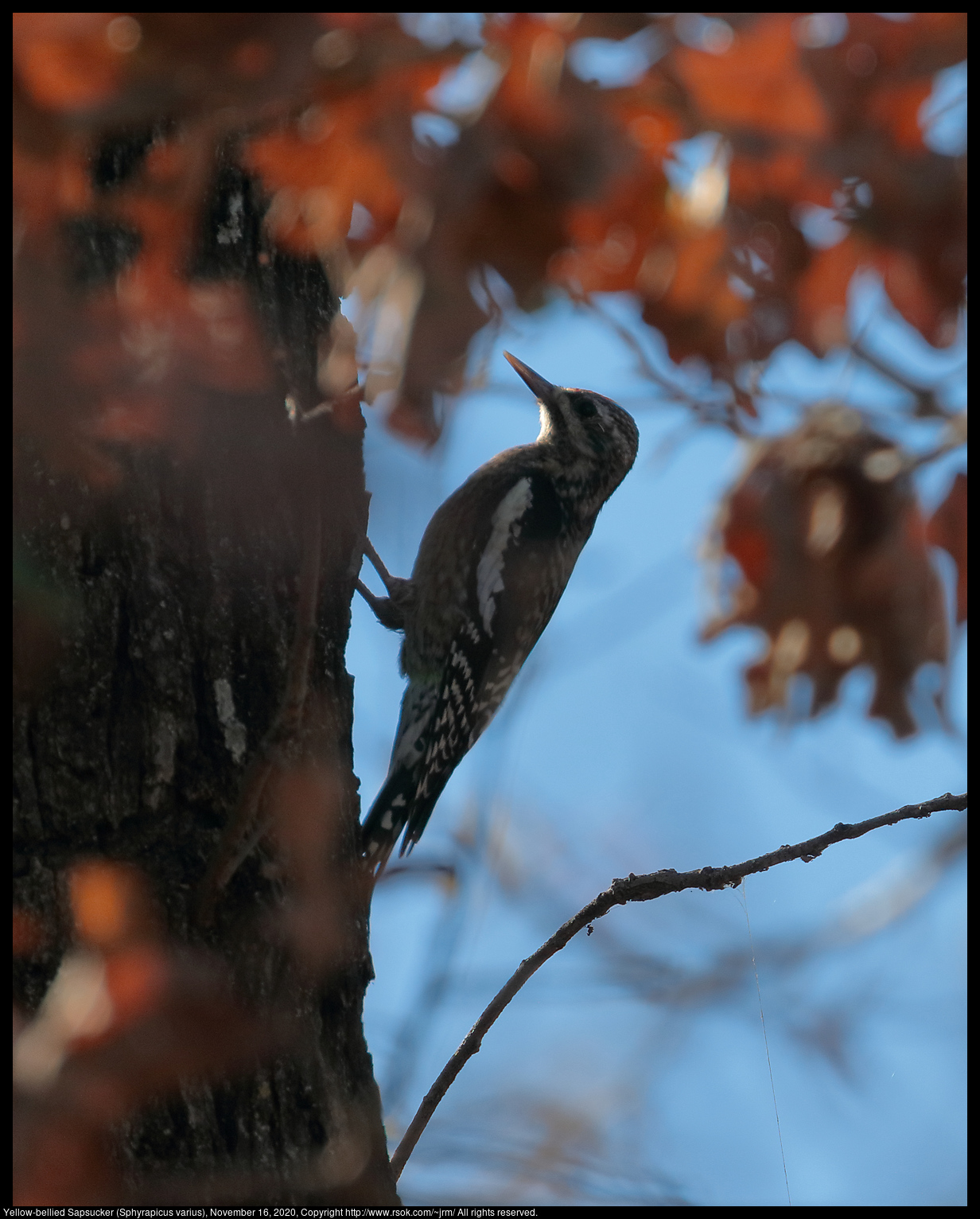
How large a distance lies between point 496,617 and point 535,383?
4.42ft

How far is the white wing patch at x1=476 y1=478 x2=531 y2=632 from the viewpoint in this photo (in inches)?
194

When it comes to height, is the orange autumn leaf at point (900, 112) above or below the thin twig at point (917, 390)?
below

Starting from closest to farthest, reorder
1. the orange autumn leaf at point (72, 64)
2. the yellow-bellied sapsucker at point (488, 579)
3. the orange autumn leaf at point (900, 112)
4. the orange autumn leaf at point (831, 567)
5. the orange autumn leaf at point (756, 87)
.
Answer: the orange autumn leaf at point (72, 64) < the orange autumn leaf at point (756, 87) < the orange autumn leaf at point (900, 112) < the orange autumn leaf at point (831, 567) < the yellow-bellied sapsucker at point (488, 579)

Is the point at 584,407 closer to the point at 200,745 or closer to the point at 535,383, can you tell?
the point at 535,383

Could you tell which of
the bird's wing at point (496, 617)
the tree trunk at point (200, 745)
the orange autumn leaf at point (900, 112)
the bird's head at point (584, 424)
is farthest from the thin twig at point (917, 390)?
the bird's head at point (584, 424)

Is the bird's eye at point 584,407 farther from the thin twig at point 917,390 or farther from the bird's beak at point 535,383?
the thin twig at point 917,390

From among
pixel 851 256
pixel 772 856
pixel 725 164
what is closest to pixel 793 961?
pixel 772 856

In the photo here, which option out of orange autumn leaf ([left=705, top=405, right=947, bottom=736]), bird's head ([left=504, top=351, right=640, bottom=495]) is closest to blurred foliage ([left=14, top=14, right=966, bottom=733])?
orange autumn leaf ([left=705, top=405, right=947, bottom=736])

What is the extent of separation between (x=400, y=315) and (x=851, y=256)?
3.15 ft

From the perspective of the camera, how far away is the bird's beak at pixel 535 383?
545 centimetres

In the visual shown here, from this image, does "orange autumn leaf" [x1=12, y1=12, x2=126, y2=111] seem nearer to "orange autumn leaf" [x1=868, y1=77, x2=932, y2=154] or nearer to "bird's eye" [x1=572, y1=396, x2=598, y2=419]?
"orange autumn leaf" [x1=868, y1=77, x2=932, y2=154]

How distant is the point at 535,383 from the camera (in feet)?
18.1

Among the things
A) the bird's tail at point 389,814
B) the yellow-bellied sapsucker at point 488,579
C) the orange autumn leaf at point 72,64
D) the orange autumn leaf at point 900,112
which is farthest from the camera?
the yellow-bellied sapsucker at point 488,579

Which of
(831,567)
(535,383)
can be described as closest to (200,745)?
(831,567)
